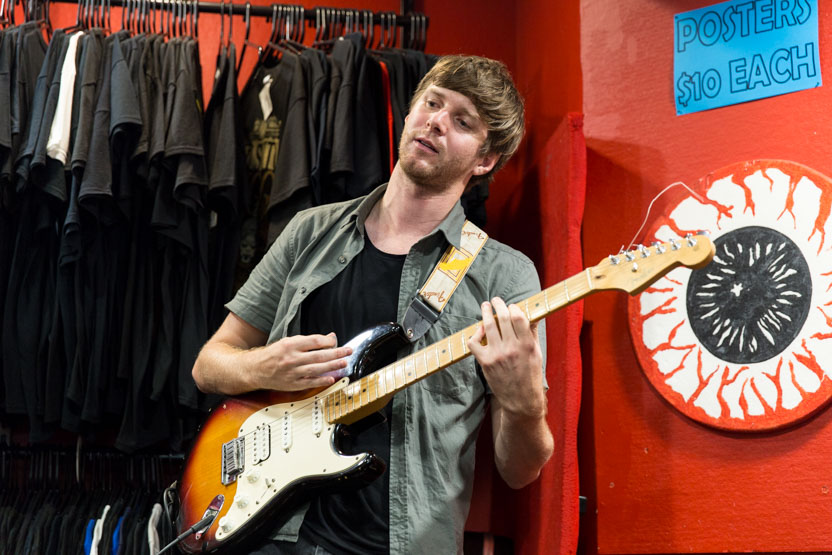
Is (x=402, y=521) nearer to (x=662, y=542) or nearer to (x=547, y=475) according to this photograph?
(x=547, y=475)

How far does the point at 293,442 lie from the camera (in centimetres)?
183

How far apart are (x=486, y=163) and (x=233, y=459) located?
0.90m

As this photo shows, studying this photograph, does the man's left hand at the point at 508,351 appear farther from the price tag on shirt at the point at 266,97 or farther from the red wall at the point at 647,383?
the price tag on shirt at the point at 266,97

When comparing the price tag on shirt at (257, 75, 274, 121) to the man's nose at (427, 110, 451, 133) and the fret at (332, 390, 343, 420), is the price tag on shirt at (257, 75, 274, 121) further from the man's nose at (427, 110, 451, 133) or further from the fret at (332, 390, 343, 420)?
the fret at (332, 390, 343, 420)

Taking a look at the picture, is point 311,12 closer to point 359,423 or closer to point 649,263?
point 359,423

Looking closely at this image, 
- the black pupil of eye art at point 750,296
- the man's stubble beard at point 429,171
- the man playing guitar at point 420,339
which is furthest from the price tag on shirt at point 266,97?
the black pupil of eye art at point 750,296

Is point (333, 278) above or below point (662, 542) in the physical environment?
above

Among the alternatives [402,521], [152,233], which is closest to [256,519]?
[402,521]

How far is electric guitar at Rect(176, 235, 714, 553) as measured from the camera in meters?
1.72

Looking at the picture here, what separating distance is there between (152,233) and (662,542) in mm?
1621

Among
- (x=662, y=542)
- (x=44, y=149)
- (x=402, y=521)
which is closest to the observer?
(x=402, y=521)

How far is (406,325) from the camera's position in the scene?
1883 millimetres

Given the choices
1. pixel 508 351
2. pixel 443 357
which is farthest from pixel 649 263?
pixel 443 357

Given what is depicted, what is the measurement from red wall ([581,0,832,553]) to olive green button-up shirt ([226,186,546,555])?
441 millimetres
